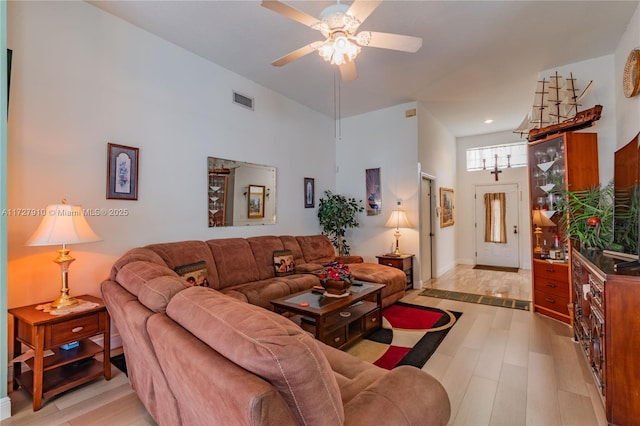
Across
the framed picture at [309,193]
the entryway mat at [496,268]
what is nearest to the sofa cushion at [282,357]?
the framed picture at [309,193]

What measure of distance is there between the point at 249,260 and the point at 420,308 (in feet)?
7.89

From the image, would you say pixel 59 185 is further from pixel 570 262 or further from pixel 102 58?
pixel 570 262

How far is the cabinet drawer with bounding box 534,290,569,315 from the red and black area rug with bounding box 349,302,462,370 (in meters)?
1.02

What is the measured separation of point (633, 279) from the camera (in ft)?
5.82

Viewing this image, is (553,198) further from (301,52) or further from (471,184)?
(471,184)

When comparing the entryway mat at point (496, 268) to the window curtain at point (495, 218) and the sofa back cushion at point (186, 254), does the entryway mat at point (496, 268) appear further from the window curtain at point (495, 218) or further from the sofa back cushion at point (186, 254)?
the sofa back cushion at point (186, 254)

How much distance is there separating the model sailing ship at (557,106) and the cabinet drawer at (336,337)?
139 inches

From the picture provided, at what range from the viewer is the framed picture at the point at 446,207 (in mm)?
6516

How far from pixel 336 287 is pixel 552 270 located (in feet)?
9.25

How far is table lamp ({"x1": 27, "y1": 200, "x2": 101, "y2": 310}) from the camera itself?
83.3 inches

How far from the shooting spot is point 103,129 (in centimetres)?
289

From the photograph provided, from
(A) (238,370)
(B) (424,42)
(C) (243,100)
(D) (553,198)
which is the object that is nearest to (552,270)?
(D) (553,198)

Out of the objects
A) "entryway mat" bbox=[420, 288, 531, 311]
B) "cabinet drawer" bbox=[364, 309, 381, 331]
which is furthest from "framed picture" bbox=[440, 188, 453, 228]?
"cabinet drawer" bbox=[364, 309, 381, 331]

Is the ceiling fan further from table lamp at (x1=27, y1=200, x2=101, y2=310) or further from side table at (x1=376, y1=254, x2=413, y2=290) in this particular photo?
side table at (x1=376, y1=254, x2=413, y2=290)
